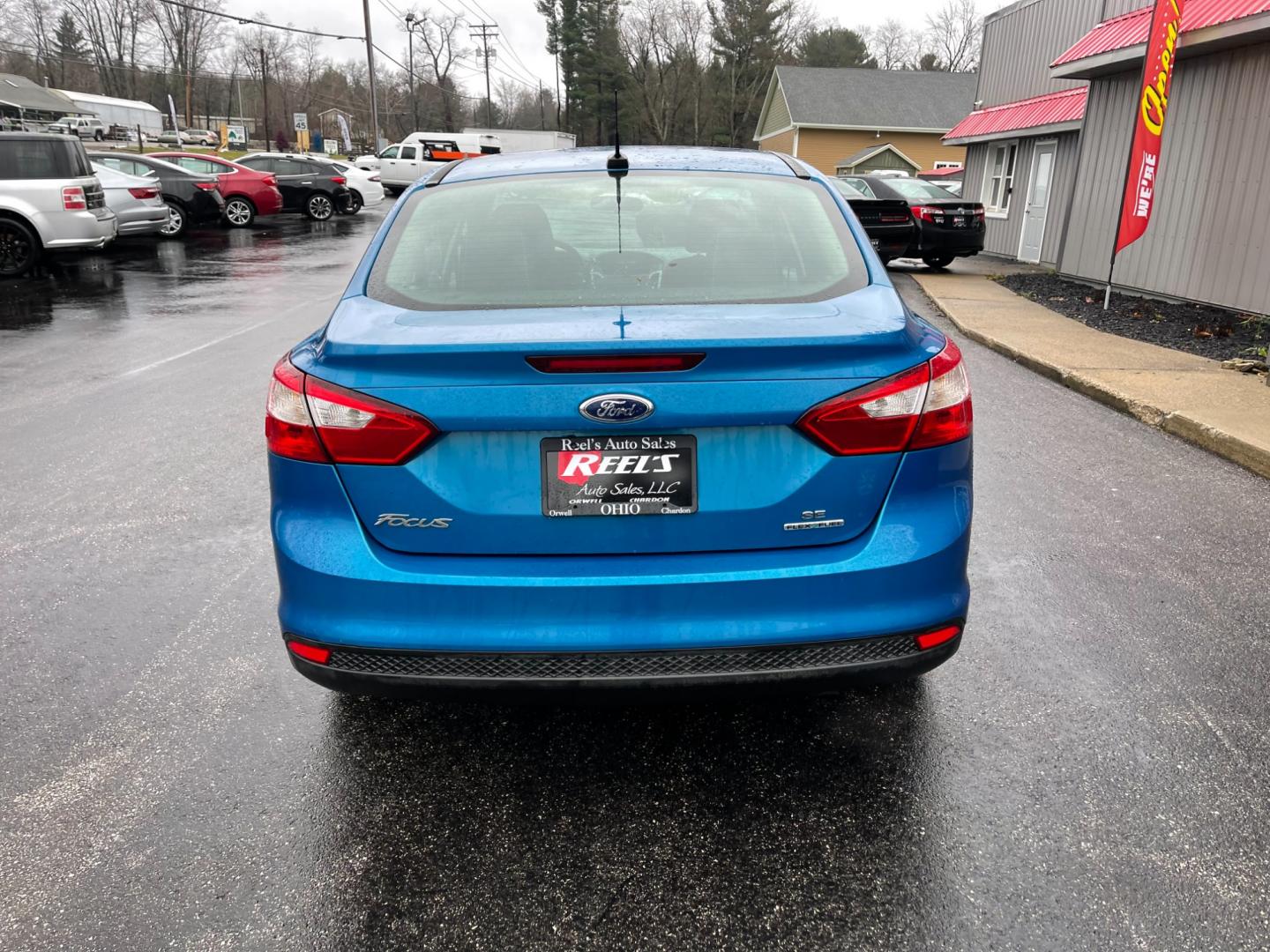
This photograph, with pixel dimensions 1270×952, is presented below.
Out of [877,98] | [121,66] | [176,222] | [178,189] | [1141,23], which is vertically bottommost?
[176,222]

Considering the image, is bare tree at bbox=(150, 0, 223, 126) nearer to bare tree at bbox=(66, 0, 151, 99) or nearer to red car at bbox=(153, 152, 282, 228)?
bare tree at bbox=(66, 0, 151, 99)

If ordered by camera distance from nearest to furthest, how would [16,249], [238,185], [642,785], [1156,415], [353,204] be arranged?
[642,785]
[1156,415]
[16,249]
[238,185]
[353,204]

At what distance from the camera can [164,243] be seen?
21.1m

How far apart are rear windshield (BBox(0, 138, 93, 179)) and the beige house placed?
3754 cm

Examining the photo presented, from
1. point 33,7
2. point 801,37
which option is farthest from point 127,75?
point 801,37

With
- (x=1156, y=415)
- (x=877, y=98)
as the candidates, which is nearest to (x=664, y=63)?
(x=877, y=98)

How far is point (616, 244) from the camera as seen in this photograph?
9.91ft

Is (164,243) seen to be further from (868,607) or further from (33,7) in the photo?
(33,7)

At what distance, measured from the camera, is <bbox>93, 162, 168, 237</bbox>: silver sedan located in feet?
59.4

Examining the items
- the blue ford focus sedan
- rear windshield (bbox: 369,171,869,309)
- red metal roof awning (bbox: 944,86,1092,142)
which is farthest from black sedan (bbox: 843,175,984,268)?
the blue ford focus sedan

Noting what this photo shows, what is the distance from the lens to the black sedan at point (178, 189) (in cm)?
2055

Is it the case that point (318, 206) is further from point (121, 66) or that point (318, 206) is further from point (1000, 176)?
point (121, 66)

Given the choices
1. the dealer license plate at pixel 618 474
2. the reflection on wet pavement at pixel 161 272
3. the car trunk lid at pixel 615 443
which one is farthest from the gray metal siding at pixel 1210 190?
the reflection on wet pavement at pixel 161 272

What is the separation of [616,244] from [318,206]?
91.9 feet
